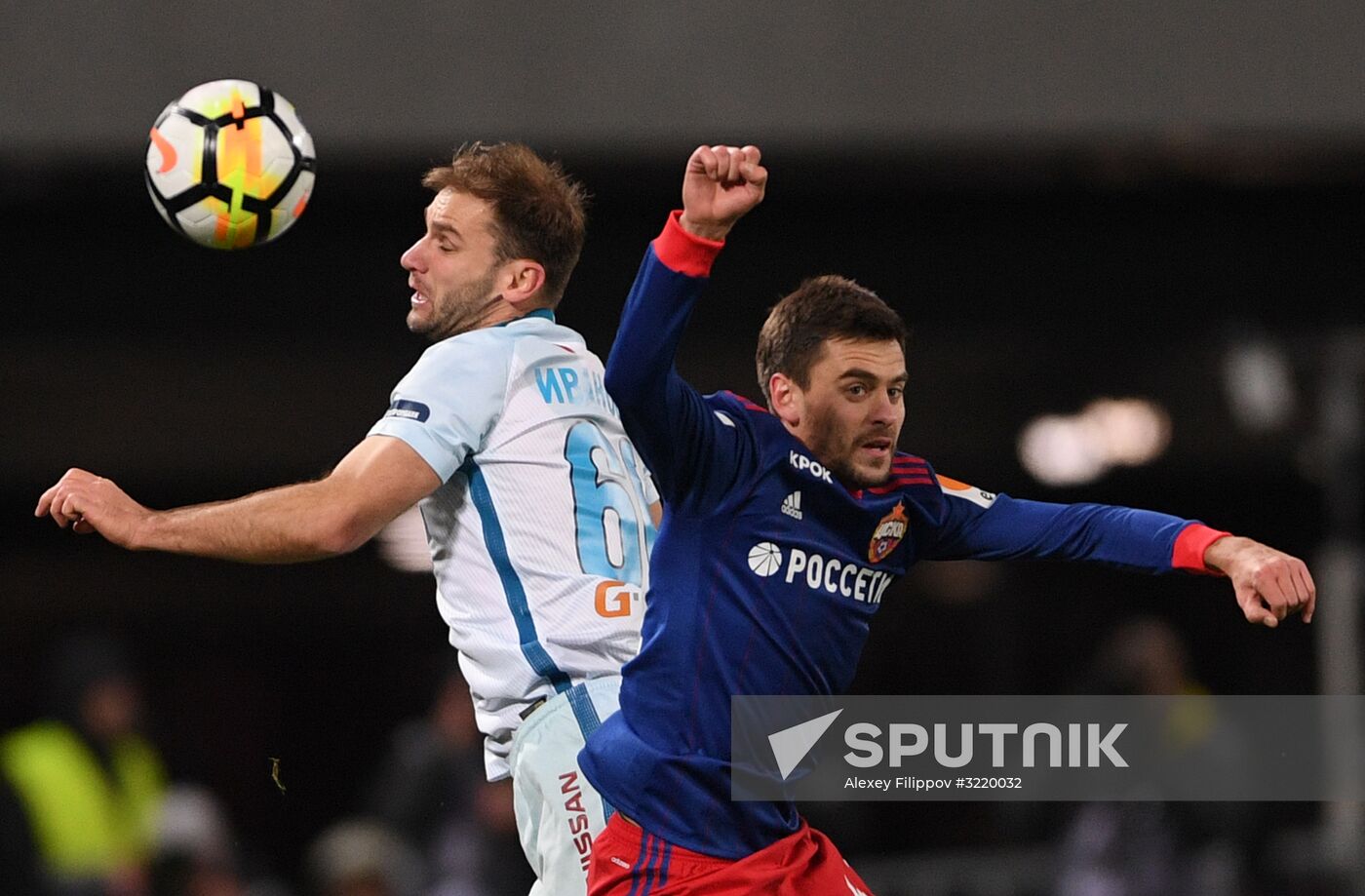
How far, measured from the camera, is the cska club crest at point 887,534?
4344mm

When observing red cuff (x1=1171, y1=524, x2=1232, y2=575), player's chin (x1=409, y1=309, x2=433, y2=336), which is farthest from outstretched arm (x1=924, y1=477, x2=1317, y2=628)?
player's chin (x1=409, y1=309, x2=433, y2=336)

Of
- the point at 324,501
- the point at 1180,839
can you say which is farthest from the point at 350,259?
the point at 324,501

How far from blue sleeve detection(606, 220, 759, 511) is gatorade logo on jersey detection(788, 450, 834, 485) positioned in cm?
10

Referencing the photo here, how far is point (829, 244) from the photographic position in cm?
1244

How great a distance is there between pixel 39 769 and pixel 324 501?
677 centimetres

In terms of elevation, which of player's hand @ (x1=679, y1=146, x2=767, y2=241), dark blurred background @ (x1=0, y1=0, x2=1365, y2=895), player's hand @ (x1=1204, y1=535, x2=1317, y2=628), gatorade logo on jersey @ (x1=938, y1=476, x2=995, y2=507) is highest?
dark blurred background @ (x1=0, y1=0, x2=1365, y2=895)

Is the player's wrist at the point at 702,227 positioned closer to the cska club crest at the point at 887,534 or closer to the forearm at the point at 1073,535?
the cska club crest at the point at 887,534

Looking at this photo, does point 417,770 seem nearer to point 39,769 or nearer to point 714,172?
point 39,769

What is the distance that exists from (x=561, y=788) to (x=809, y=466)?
963 mm

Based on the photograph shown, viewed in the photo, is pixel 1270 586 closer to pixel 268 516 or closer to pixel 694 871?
pixel 694 871

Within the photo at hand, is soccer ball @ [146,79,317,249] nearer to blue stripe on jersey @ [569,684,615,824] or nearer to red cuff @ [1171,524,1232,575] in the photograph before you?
blue stripe on jersey @ [569,684,615,824]

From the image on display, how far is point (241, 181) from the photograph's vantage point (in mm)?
5074

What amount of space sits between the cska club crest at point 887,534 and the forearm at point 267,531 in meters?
1.18

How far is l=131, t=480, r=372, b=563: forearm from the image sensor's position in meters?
4.13
